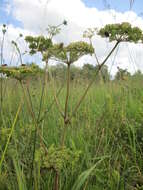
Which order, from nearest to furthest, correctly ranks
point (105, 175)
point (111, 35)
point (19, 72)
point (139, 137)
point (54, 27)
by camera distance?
point (19, 72) < point (111, 35) < point (54, 27) < point (105, 175) < point (139, 137)

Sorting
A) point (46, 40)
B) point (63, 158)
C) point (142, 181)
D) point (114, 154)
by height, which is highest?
point (46, 40)

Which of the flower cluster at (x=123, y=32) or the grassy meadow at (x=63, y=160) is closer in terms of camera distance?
the grassy meadow at (x=63, y=160)

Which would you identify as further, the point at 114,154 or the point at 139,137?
the point at 139,137

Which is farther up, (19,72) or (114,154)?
(19,72)

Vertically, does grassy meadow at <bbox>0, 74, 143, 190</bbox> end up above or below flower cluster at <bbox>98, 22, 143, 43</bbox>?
below

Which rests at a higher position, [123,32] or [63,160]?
[123,32]

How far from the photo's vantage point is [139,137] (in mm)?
2809

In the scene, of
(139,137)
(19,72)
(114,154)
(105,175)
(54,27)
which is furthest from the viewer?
(139,137)

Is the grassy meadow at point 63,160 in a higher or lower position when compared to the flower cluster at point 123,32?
lower

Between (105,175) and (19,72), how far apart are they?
3.63 ft

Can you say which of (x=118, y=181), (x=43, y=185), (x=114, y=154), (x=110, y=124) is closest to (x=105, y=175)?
(x=118, y=181)

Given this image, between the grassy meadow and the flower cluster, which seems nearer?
the grassy meadow

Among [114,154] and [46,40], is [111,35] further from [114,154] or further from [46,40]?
[114,154]

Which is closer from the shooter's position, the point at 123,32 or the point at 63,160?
the point at 63,160
